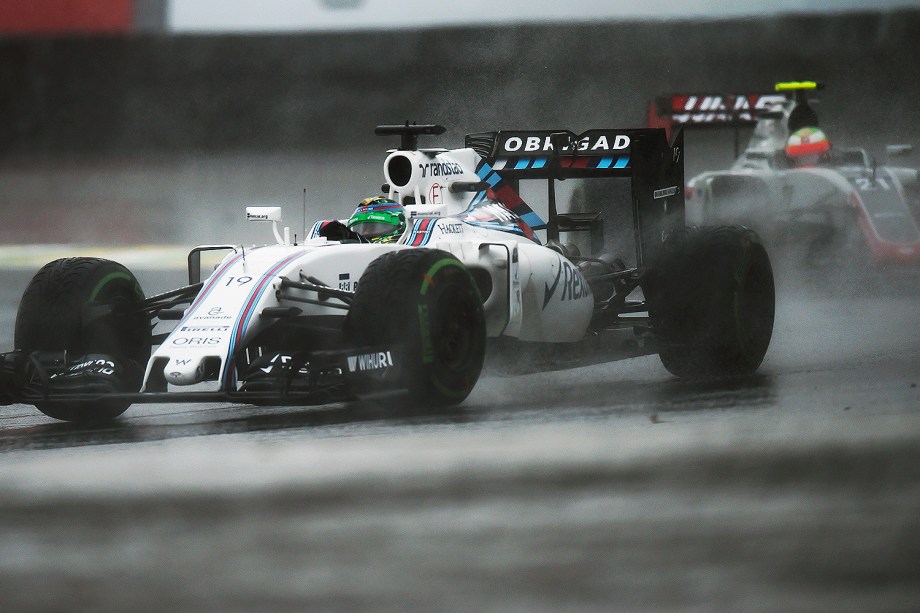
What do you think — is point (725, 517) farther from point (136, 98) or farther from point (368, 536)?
point (136, 98)

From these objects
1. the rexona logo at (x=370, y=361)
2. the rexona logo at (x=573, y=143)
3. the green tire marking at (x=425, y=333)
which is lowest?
the rexona logo at (x=370, y=361)

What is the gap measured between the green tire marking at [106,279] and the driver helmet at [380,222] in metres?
1.23

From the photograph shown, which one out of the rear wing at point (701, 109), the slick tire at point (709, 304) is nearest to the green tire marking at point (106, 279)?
the slick tire at point (709, 304)

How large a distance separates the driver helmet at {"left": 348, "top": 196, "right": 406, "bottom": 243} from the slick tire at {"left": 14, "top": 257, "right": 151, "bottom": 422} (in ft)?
4.11

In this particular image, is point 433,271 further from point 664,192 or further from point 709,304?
point 664,192

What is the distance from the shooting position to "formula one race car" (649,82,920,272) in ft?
44.9

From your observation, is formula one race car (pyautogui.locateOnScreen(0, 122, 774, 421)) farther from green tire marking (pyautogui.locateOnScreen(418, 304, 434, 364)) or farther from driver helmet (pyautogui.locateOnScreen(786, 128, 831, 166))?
driver helmet (pyautogui.locateOnScreen(786, 128, 831, 166))

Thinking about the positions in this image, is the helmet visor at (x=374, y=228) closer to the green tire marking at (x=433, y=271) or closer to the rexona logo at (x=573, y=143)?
the green tire marking at (x=433, y=271)

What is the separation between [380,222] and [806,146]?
8.49 metres

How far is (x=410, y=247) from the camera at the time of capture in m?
7.82

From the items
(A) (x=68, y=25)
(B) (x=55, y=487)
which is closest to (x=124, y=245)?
(A) (x=68, y=25)

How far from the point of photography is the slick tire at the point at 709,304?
349 inches

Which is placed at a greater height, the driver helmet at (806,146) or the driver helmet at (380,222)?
the driver helmet at (806,146)

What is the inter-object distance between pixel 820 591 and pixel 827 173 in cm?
1156
